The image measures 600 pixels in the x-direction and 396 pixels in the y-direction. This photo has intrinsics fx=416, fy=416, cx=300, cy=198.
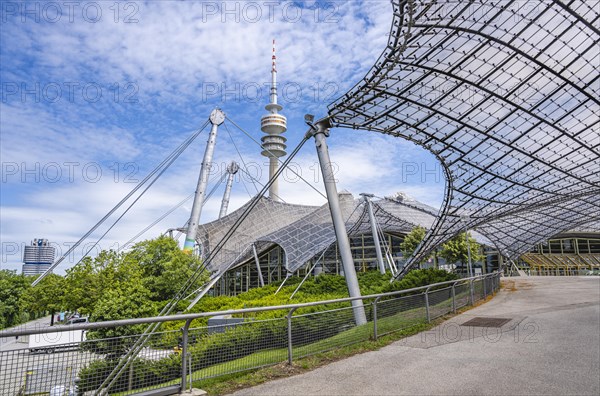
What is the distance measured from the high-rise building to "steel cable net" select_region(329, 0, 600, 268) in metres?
182

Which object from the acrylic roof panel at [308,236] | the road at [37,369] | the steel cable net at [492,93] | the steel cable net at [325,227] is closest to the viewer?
the road at [37,369]

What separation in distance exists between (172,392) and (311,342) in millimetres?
3456

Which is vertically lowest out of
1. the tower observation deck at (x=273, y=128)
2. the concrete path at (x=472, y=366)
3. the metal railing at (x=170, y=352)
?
the concrete path at (x=472, y=366)

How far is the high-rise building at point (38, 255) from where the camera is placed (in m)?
173

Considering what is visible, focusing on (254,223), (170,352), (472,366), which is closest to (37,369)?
(170,352)

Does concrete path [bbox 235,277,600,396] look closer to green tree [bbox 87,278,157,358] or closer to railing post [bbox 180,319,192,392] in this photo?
railing post [bbox 180,319,192,392]

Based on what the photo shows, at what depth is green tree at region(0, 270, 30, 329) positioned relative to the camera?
53469mm

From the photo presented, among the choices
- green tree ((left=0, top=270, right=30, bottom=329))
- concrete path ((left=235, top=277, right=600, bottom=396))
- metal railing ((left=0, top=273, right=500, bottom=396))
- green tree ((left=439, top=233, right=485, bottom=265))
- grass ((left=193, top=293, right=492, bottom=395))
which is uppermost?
green tree ((left=439, top=233, right=485, bottom=265))

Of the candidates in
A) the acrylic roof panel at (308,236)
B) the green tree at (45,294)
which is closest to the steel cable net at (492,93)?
the acrylic roof panel at (308,236)

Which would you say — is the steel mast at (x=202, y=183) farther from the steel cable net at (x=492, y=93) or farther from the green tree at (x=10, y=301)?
the steel cable net at (x=492, y=93)

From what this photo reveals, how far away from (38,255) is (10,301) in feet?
482

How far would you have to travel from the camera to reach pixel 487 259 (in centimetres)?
6938

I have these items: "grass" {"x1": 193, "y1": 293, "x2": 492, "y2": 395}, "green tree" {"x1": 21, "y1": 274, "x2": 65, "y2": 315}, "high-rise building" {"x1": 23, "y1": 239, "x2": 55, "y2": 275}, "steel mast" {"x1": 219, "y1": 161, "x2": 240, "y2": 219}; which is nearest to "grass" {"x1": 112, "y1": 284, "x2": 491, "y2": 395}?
"grass" {"x1": 193, "y1": 293, "x2": 492, "y2": 395}

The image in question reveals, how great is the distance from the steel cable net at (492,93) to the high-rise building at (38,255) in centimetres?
18242
